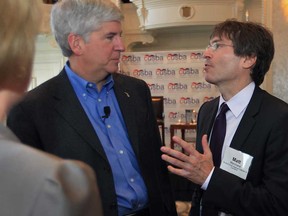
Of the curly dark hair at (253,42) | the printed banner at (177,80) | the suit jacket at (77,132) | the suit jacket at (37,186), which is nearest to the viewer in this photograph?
the suit jacket at (37,186)

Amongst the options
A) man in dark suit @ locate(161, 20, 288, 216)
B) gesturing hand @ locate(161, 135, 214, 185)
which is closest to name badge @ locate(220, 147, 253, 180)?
man in dark suit @ locate(161, 20, 288, 216)

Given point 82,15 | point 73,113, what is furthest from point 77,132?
point 82,15

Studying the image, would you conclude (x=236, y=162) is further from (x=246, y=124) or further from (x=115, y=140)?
(x=115, y=140)

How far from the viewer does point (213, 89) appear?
7.69m

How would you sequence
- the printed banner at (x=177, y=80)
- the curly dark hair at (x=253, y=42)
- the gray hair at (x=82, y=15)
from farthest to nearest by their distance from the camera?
1. the printed banner at (x=177, y=80)
2. the curly dark hair at (x=253, y=42)
3. the gray hair at (x=82, y=15)

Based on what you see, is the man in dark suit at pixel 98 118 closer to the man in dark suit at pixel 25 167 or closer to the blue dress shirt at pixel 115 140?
the blue dress shirt at pixel 115 140

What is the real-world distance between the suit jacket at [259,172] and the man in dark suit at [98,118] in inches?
11.1

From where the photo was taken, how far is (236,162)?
1.73 metres

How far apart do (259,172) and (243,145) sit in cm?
13

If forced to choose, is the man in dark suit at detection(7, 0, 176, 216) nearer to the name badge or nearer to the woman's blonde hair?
the name badge

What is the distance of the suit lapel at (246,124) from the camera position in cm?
175

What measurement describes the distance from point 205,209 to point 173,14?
6.97m

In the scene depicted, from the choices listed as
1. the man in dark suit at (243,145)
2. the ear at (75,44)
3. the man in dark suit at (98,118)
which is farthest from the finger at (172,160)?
the ear at (75,44)

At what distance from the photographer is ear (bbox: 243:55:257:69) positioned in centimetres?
195
